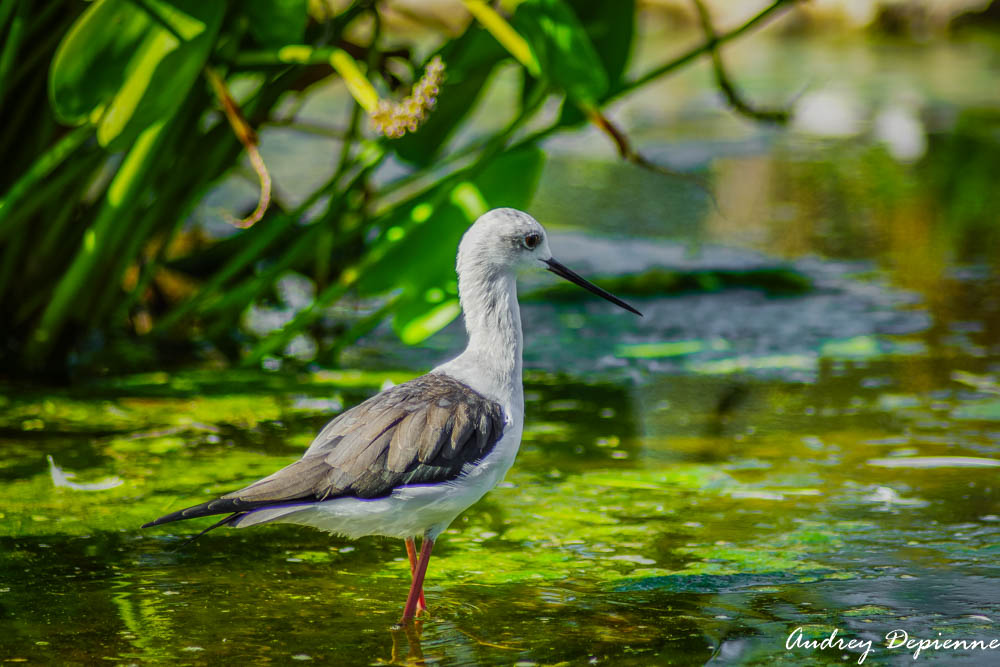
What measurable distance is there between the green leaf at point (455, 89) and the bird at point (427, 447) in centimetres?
137

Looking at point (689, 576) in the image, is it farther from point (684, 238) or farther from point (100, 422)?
point (684, 238)

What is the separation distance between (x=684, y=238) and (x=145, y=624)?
15.7 feet

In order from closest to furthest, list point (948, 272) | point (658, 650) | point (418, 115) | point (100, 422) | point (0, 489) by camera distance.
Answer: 1. point (658, 650)
2. point (418, 115)
3. point (0, 489)
4. point (100, 422)
5. point (948, 272)

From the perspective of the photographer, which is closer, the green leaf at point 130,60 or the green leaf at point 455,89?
the green leaf at point 130,60

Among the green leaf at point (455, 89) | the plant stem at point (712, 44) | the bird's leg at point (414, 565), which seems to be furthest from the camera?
the green leaf at point (455, 89)

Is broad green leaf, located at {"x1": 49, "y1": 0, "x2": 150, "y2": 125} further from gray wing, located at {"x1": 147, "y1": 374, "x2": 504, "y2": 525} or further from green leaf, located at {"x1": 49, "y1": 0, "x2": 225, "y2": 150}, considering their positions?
gray wing, located at {"x1": 147, "y1": 374, "x2": 504, "y2": 525}

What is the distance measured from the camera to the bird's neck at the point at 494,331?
9.80 feet

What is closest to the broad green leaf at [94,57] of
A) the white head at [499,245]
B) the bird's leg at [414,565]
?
the white head at [499,245]

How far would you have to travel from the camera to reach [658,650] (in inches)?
104

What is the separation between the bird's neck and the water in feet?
1.57

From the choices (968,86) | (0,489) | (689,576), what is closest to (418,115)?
(689,576)

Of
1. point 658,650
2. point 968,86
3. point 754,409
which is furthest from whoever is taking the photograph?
point 968,86

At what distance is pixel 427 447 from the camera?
2.76 metres

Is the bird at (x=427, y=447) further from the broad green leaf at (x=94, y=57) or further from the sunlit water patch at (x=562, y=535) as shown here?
the broad green leaf at (x=94, y=57)
